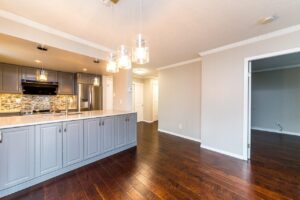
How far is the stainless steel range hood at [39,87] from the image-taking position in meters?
4.13

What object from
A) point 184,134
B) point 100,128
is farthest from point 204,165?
point 100,128

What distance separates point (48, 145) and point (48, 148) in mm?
48

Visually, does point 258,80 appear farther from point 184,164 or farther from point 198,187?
point 198,187

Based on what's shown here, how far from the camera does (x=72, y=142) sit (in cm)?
247

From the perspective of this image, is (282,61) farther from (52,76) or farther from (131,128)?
(52,76)

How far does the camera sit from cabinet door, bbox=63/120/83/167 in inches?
93.9

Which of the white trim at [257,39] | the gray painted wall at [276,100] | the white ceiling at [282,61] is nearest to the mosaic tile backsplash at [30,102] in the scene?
the white trim at [257,39]

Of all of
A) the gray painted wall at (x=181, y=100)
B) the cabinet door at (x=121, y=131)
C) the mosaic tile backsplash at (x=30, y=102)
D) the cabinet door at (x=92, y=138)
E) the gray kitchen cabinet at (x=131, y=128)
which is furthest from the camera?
the gray painted wall at (x=181, y=100)

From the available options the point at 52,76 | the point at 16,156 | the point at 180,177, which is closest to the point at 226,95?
the point at 180,177

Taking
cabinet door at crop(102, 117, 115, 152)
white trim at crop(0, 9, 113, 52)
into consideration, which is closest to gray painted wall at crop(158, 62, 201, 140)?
cabinet door at crop(102, 117, 115, 152)

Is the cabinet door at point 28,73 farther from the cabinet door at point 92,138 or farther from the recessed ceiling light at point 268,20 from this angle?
the recessed ceiling light at point 268,20

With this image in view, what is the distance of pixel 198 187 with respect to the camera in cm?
203

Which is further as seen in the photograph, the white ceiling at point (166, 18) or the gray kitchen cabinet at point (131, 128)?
the gray kitchen cabinet at point (131, 128)

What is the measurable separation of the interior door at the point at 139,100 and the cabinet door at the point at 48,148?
191 inches
